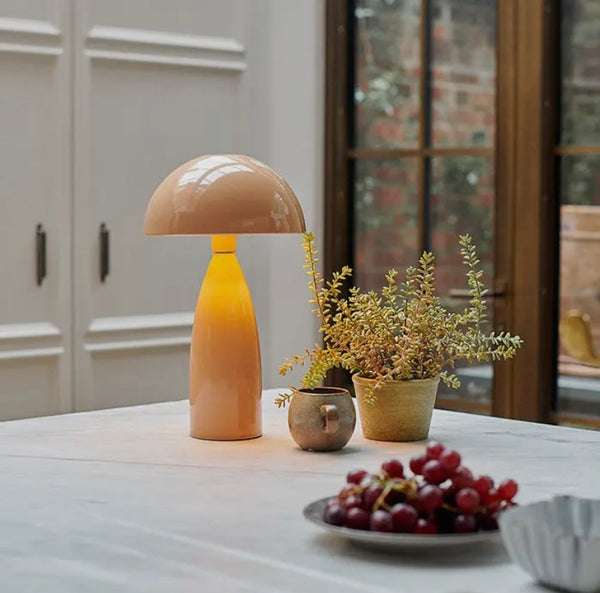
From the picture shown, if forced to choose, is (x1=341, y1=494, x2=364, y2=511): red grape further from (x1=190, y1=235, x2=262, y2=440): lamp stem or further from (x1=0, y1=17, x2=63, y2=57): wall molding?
(x1=0, y1=17, x2=63, y2=57): wall molding

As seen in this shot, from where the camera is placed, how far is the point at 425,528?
4.67 feet

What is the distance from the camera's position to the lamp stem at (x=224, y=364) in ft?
7.12

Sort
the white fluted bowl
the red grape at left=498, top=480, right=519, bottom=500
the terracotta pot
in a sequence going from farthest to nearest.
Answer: the terracotta pot < the red grape at left=498, top=480, right=519, bottom=500 < the white fluted bowl

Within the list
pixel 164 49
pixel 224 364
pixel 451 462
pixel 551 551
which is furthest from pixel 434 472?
pixel 164 49

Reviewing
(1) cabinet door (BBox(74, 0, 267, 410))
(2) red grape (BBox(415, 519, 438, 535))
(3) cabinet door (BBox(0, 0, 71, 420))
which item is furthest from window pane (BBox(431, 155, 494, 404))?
(2) red grape (BBox(415, 519, 438, 535))

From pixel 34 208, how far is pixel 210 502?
7.20 feet

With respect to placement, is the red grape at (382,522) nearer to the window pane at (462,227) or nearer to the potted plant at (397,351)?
the potted plant at (397,351)

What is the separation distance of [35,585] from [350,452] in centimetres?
80

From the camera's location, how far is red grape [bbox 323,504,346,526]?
1463 millimetres

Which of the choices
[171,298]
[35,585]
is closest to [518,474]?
[35,585]

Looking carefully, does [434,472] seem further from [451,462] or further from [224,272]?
[224,272]

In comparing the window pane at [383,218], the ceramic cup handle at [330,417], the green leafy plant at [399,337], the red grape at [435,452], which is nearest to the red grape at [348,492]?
the red grape at [435,452]

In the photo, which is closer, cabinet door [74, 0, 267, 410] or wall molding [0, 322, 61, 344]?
wall molding [0, 322, 61, 344]

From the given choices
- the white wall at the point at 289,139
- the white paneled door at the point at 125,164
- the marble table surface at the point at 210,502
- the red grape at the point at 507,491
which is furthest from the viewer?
the white wall at the point at 289,139
